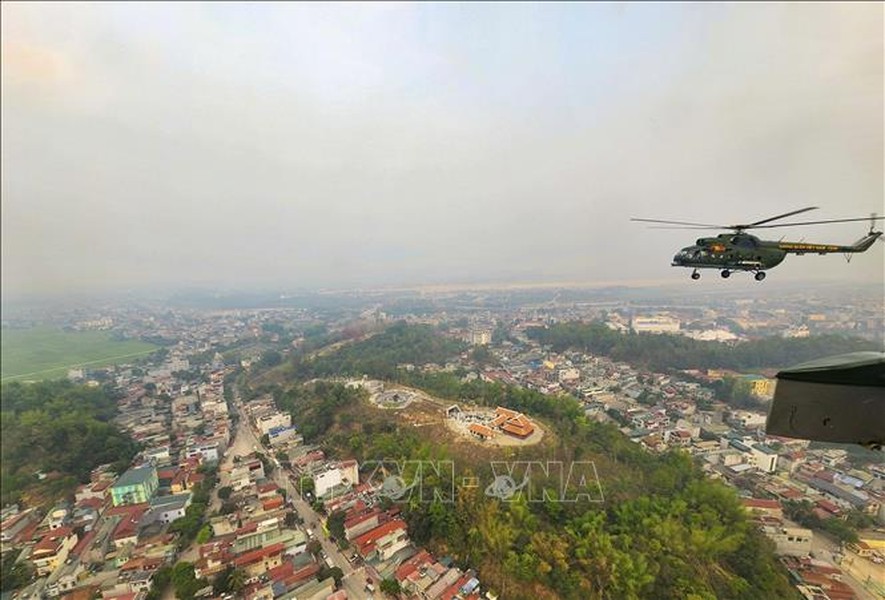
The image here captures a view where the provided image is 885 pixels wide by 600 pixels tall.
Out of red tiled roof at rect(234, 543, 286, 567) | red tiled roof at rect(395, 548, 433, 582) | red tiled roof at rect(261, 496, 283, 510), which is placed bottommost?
red tiled roof at rect(261, 496, 283, 510)

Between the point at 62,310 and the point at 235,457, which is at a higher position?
the point at 62,310

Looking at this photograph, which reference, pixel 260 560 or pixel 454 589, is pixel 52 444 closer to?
pixel 260 560

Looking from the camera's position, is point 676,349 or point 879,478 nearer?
point 879,478

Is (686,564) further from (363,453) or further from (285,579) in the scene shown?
(363,453)

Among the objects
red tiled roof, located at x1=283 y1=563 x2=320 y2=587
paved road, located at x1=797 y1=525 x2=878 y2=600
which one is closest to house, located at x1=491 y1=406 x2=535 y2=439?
red tiled roof, located at x1=283 y1=563 x2=320 y2=587

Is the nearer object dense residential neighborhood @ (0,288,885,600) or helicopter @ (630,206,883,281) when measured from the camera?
helicopter @ (630,206,883,281)

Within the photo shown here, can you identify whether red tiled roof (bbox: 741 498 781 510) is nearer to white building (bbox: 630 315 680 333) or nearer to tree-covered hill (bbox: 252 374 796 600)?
tree-covered hill (bbox: 252 374 796 600)

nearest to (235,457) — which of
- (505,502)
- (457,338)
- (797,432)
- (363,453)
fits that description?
(363,453)

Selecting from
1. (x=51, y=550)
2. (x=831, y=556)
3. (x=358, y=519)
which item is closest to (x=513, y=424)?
(x=358, y=519)
